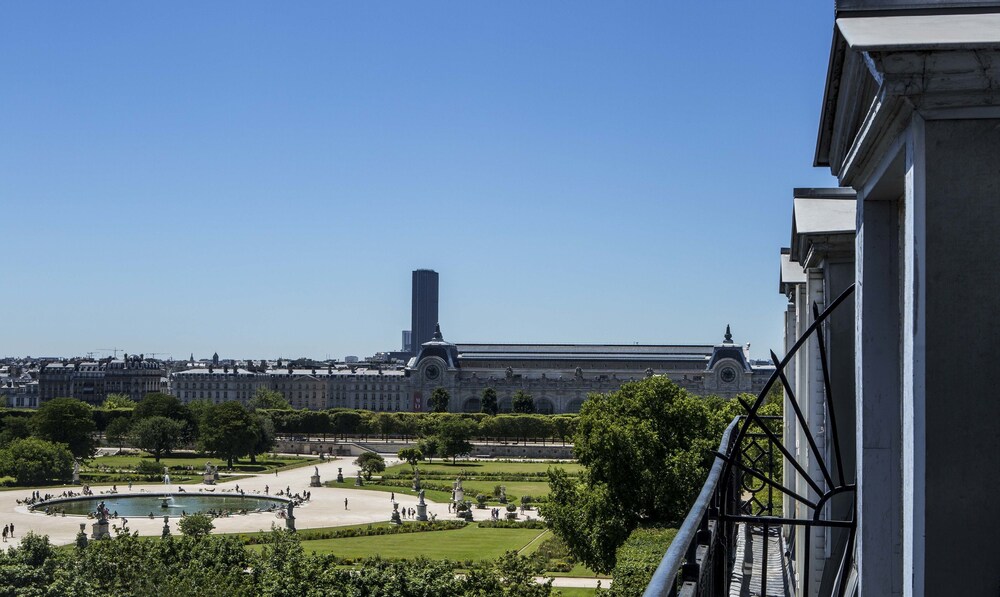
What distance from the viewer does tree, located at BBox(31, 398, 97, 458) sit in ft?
276

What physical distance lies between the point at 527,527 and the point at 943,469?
50.8m

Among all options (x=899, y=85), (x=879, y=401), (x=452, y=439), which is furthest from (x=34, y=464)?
(x=899, y=85)

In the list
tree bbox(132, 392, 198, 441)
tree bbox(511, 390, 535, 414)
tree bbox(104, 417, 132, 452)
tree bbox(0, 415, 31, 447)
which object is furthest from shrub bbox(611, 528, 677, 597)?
tree bbox(511, 390, 535, 414)

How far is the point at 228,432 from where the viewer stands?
278 ft

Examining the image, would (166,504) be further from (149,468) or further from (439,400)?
(439,400)

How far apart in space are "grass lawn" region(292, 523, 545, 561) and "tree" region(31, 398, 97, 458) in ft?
142

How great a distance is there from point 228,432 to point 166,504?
2294 cm

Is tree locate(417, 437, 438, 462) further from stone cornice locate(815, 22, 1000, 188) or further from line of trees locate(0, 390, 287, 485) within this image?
stone cornice locate(815, 22, 1000, 188)

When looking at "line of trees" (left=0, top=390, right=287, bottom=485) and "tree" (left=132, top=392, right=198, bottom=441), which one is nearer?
"line of trees" (left=0, top=390, right=287, bottom=485)

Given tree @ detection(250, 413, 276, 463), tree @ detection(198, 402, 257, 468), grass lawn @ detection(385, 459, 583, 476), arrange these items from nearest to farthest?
grass lawn @ detection(385, 459, 583, 476)
tree @ detection(198, 402, 257, 468)
tree @ detection(250, 413, 276, 463)

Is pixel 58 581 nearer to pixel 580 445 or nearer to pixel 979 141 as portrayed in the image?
pixel 580 445

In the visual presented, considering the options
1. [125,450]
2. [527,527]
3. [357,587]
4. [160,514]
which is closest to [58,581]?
[357,587]

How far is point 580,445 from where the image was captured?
115 feet

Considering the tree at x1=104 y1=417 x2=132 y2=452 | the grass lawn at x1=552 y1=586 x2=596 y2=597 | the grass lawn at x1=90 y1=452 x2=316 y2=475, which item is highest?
the tree at x1=104 y1=417 x2=132 y2=452
